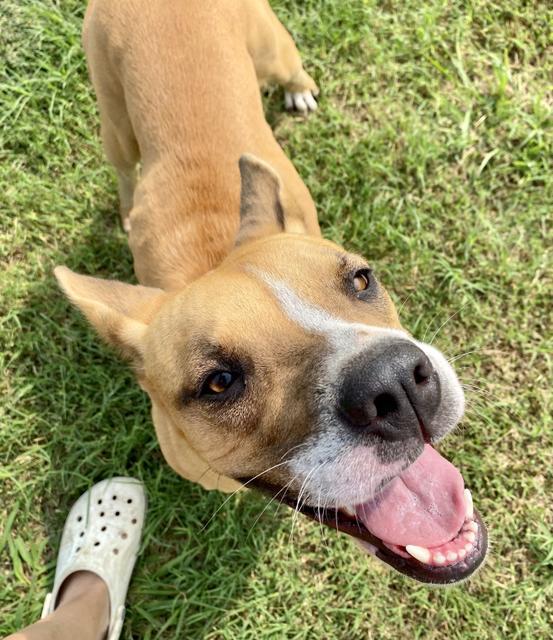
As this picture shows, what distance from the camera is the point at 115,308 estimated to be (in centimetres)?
360

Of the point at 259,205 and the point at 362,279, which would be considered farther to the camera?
the point at 259,205

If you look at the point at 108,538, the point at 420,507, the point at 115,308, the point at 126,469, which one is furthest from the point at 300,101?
the point at 108,538

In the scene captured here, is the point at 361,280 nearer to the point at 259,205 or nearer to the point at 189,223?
the point at 259,205

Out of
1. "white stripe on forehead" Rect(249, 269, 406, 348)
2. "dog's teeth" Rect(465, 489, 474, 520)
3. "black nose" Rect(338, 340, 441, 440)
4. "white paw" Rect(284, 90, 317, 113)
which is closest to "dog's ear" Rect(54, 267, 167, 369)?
"white stripe on forehead" Rect(249, 269, 406, 348)

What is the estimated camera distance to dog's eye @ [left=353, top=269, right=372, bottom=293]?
3262 mm

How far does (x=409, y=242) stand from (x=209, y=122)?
2.27 metres

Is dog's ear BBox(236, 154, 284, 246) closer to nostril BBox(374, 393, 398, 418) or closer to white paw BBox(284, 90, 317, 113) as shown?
nostril BBox(374, 393, 398, 418)

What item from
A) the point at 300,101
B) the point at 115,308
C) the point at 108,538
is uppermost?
the point at 300,101

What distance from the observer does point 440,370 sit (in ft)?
9.72

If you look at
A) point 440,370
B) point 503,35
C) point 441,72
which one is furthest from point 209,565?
point 503,35

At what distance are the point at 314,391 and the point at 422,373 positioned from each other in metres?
0.49

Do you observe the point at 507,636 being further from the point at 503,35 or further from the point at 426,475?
the point at 503,35

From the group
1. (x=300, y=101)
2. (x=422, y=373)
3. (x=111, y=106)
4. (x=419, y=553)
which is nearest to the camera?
(x=422, y=373)

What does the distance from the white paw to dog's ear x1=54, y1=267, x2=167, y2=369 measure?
308cm
